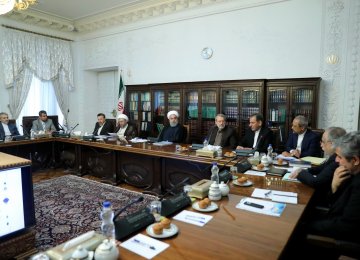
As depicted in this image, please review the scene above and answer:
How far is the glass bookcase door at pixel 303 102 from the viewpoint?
13.4 feet

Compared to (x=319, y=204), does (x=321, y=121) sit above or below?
above

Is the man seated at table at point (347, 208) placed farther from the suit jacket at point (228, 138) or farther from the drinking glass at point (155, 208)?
the suit jacket at point (228, 138)

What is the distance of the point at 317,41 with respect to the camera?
165 inches

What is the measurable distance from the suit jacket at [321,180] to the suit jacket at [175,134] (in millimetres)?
2710

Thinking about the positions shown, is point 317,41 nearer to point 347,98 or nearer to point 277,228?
point 347,98

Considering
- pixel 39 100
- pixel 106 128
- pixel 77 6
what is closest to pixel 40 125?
pixel 39 100

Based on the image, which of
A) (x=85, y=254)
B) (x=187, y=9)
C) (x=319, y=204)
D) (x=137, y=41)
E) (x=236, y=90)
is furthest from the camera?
(x=137, y=41)

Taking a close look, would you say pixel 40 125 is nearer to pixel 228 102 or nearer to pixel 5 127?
pixel 5 127

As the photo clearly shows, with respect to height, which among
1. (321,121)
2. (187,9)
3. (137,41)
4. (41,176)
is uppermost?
(187,9)

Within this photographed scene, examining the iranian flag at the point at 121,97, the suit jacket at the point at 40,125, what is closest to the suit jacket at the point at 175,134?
the iranian flag at the point at 121,97

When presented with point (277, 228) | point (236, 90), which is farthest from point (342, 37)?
point (277, 228)

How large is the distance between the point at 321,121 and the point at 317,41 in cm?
127

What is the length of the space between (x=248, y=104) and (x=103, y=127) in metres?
3.03

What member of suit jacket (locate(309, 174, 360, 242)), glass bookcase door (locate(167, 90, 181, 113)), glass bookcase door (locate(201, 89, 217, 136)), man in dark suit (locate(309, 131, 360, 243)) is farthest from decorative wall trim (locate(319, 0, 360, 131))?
suit jacket (locate(309, 174, 360, 242))
